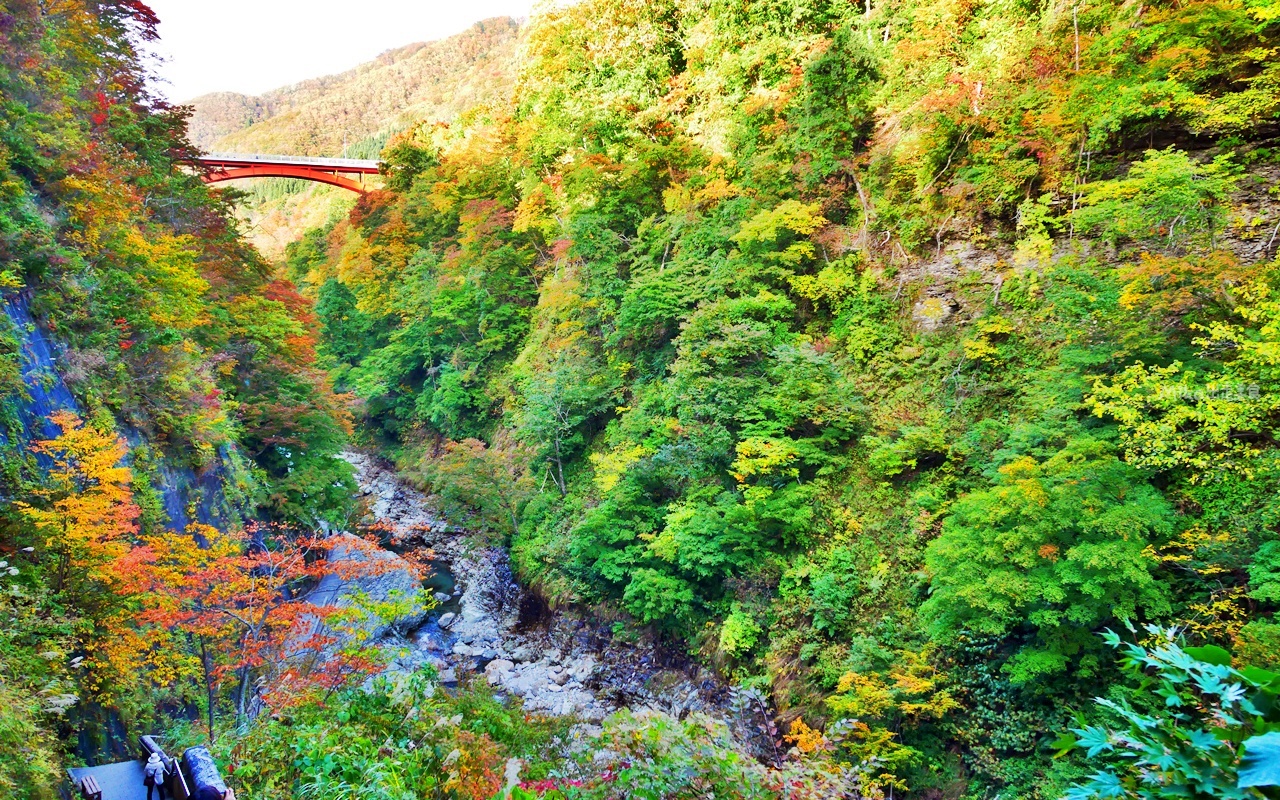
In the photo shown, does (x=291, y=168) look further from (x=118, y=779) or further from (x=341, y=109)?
(x=341, y=109)

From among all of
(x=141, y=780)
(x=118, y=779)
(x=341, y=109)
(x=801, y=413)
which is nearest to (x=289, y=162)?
(x=801, y=413)

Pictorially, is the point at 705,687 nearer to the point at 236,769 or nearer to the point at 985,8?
the point at 236,769

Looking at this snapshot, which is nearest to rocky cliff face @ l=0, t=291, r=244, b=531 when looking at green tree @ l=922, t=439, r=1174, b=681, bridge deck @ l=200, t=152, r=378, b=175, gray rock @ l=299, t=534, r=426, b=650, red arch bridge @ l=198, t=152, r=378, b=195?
gray rock @ l=299, t=534, r=426, b=650

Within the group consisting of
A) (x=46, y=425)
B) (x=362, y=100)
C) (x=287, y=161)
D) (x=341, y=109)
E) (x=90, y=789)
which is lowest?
(x=90, y=789)

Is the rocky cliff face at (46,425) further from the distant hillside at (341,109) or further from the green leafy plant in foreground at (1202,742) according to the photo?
the distant hillside at (341,109)

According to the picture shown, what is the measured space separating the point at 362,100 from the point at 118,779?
103m

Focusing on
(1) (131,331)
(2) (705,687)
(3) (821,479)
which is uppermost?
(1) (131,331)

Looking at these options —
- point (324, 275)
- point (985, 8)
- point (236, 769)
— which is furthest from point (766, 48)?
point (324, 275)

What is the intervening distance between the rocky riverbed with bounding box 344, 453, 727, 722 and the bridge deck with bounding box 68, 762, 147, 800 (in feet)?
14.4

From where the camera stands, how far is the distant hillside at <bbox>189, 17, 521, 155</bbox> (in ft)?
246

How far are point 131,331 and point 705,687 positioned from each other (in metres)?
13.1

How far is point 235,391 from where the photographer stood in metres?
15.8

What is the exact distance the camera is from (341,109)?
8706cm

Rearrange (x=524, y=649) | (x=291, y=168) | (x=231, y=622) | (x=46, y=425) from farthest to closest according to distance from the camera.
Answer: (x=291, y=168)
(x=524, y=649)
(x=231, y=622)
(x=46, y=425)
